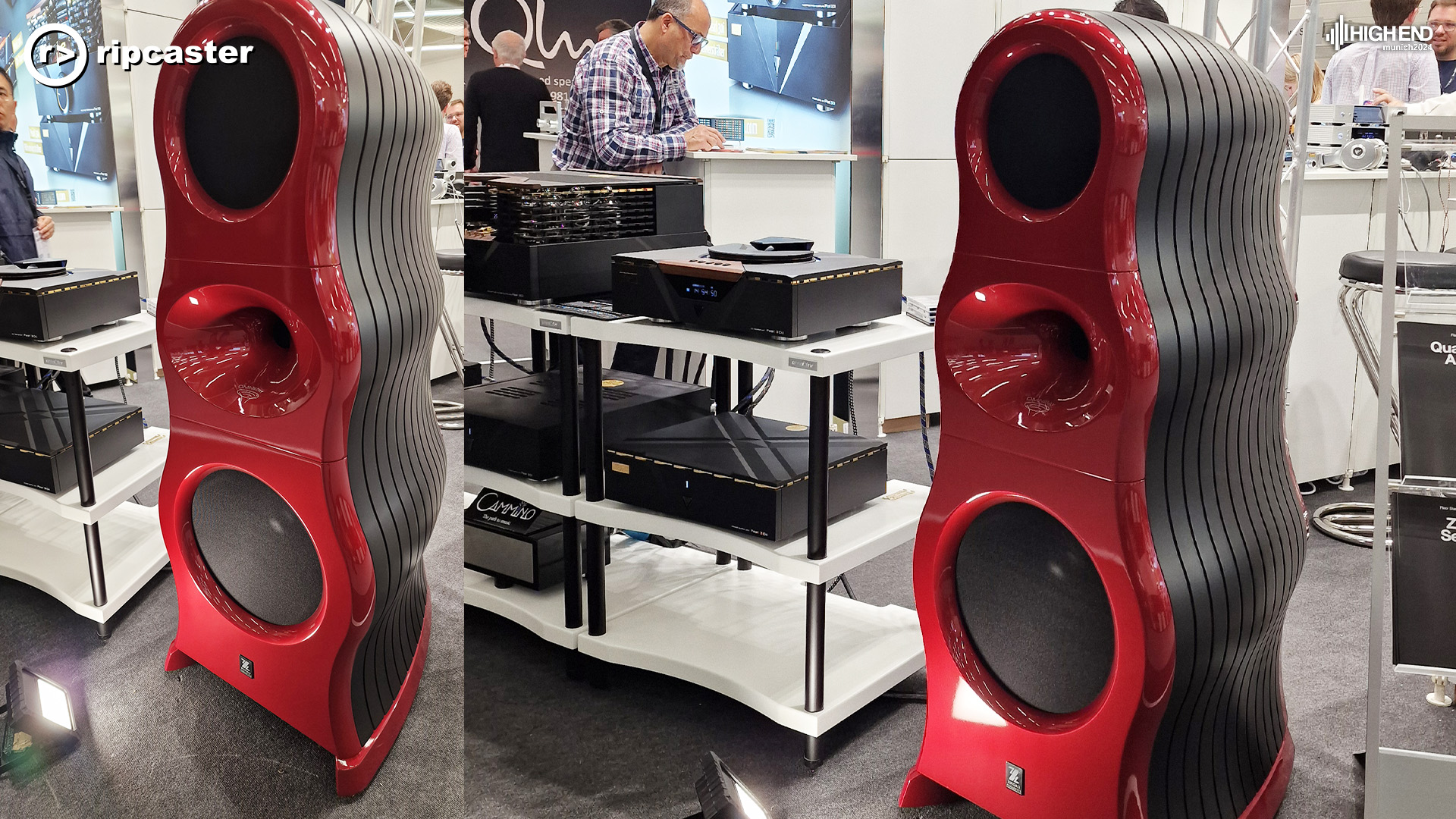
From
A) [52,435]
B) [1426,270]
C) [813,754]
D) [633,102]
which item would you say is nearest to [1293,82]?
[633,102]

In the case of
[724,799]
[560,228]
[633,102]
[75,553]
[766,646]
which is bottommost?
[766,646]

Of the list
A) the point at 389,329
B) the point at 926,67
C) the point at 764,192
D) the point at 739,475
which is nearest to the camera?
the point at 389,329

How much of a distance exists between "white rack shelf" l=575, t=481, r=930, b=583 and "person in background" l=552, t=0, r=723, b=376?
28.4 inches

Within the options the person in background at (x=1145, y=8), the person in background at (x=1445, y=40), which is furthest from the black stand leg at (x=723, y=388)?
the person in background at (x=1445, y=40)

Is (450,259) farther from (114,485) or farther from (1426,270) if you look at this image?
(1426,270)

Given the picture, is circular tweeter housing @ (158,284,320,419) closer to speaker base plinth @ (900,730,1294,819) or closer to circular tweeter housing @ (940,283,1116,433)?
circular tweeter housing @ (940,283,1116,433)

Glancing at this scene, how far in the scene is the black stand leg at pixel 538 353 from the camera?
2.03 m

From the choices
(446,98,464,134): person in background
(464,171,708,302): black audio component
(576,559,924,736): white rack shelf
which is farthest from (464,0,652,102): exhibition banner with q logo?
(446,98,464,134): person in background

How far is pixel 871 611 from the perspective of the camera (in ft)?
7.23

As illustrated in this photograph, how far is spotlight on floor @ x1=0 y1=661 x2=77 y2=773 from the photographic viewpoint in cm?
115

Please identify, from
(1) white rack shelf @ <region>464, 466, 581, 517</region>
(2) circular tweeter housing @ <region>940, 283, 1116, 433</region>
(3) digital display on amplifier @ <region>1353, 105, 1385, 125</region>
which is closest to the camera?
(2) circular tweeter housing @ <region>940, 283, 1116, 433</region>

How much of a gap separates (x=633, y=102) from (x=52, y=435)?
1.69 meters

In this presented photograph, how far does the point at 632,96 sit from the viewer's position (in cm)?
255

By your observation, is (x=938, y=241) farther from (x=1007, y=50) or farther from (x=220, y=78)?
(x=220, y=78)
